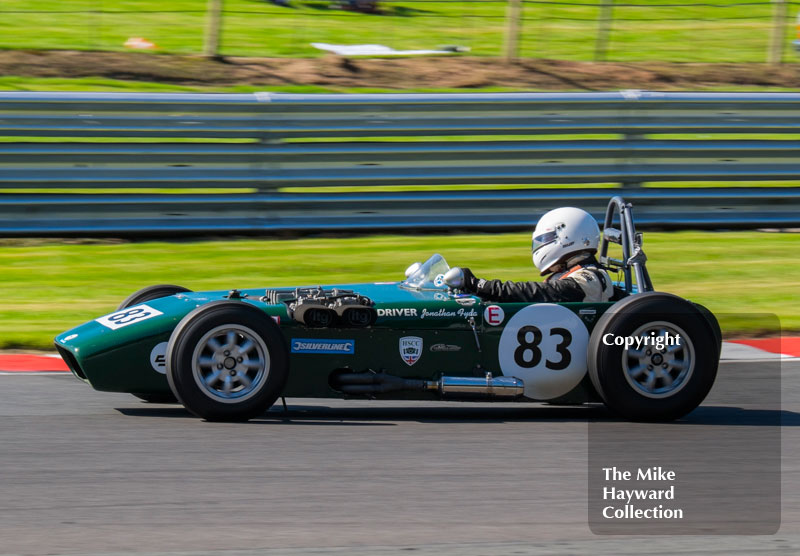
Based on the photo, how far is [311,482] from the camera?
5094mm

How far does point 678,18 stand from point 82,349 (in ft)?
61.8

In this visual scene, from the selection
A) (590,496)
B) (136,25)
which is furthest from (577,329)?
(136,25)

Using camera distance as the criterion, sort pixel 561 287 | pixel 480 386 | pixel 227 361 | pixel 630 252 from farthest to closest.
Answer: pixel 630 252, pixel 561 287, pixel 480 386, pixel 227 361

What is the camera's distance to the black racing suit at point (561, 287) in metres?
6.43

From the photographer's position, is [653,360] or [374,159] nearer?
[653,360]

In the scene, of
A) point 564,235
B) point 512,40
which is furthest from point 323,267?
point 512,40

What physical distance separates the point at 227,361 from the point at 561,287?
1.81 meters

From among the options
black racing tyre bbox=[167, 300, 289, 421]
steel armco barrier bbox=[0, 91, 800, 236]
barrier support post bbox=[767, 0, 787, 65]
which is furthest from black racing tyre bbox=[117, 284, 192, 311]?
barrier support post bbox=[767, 0, 787, 65]

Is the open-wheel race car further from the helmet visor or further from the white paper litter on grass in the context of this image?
the white paper litter on grass

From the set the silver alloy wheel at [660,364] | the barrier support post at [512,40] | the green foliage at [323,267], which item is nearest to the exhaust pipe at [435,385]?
the silver alloy wheel at [660,364]

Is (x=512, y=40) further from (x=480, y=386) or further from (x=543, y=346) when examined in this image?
(x=480, y=386)

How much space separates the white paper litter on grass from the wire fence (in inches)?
9.8

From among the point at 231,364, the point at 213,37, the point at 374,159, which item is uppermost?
the point at 213,37

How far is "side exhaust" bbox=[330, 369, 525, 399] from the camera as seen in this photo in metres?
6.22
